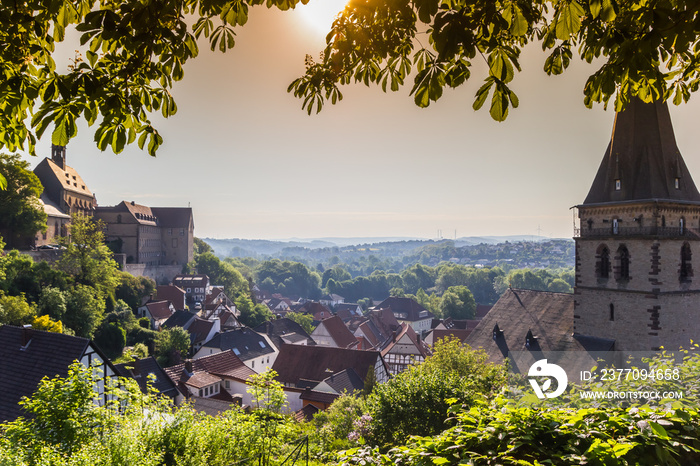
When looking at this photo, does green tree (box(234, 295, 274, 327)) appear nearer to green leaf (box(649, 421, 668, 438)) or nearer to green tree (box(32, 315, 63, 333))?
green tree (box(32, 315, 63, 333))

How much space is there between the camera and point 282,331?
191 feet

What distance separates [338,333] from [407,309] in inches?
1862

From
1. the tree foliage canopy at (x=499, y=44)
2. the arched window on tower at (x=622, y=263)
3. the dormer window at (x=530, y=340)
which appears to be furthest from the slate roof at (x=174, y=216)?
the tree foliage canopy at (x=499, y=44)

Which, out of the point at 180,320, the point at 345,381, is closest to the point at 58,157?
the point at 180,320

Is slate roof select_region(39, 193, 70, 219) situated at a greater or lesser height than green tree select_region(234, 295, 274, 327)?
greater

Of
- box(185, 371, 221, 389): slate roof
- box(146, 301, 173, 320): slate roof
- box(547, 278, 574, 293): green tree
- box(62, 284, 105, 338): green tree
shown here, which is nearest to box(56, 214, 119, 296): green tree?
box(62, 284, 105, 338): green tree

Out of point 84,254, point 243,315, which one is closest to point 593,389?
point 84,254

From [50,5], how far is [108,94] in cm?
62

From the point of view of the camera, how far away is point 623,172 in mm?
19938

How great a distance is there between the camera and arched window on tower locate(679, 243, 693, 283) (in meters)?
19.2

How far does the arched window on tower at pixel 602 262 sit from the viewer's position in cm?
2056

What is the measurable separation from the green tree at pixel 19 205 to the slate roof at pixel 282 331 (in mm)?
26812

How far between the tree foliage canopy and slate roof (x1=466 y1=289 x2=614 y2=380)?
18.3 m

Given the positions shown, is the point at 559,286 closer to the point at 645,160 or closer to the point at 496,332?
the point at 496,332
